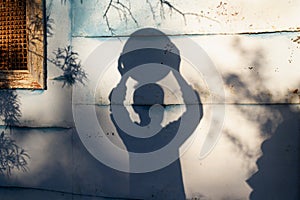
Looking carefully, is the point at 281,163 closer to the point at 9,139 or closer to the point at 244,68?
the point at 244,68

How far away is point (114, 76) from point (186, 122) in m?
0.73

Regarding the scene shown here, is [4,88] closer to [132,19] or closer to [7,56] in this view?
[7,56]

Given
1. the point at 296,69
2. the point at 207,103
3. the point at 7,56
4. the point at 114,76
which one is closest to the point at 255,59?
the point at 296,69

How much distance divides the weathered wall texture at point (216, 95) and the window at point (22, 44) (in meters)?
0.10

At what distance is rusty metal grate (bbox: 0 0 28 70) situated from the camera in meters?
2.88

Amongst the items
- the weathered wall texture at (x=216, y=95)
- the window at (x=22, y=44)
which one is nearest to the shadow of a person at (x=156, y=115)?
the weathered wall texture at (x=216, y=95)

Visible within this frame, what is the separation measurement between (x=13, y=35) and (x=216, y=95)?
6.50 feet

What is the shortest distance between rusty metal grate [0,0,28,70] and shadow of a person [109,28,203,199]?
1022 mm

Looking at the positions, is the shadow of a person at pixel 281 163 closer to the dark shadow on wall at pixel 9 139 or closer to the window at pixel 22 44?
the window at pixel 22 44

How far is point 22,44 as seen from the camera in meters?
2.89

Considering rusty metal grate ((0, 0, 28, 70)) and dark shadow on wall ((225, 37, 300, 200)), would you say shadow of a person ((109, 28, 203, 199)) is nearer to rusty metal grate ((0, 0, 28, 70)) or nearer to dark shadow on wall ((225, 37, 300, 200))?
dark shadow on wall ((225, 37, 300, 200))

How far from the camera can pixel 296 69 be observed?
7.43 ft

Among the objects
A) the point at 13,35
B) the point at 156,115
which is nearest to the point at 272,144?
the point at 156,115

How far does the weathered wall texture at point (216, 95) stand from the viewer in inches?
90.4
